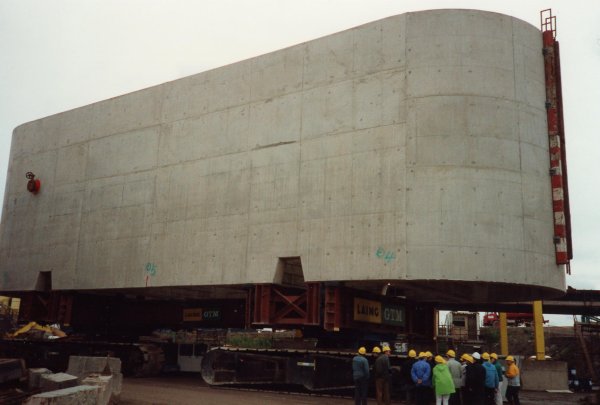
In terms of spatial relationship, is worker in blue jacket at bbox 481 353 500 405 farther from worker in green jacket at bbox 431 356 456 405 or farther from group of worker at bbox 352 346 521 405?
worker in green jacket at bbox 431 356 456 405

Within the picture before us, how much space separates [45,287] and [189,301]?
7.72 m

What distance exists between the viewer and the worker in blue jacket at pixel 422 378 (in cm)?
1587

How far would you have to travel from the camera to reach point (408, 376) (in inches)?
706

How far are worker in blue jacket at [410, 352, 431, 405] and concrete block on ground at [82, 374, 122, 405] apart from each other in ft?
26.0

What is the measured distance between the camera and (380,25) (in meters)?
21.0

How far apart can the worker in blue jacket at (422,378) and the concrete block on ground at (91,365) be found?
8620 mm

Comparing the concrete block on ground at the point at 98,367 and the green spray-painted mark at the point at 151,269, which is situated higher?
the green spray-painted mark at the point at 151,269

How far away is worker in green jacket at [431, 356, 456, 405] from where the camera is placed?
1510 cm

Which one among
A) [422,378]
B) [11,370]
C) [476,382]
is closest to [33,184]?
[11,370]

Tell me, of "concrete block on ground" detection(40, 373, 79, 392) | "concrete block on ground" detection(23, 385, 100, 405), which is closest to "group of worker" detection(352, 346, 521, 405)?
"concrete block on ground" detection(23, 385, 100, 405)

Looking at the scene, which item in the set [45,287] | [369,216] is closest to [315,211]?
[369,216]

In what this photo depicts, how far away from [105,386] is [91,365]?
4752 mm

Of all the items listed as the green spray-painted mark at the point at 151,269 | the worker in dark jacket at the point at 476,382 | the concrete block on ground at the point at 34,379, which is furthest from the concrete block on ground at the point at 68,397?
the green spray-painted mark at the point at 151,269

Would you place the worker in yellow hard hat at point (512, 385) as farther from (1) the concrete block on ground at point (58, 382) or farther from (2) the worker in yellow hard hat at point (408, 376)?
(1) the concrete block on ground at point (58, 382)
